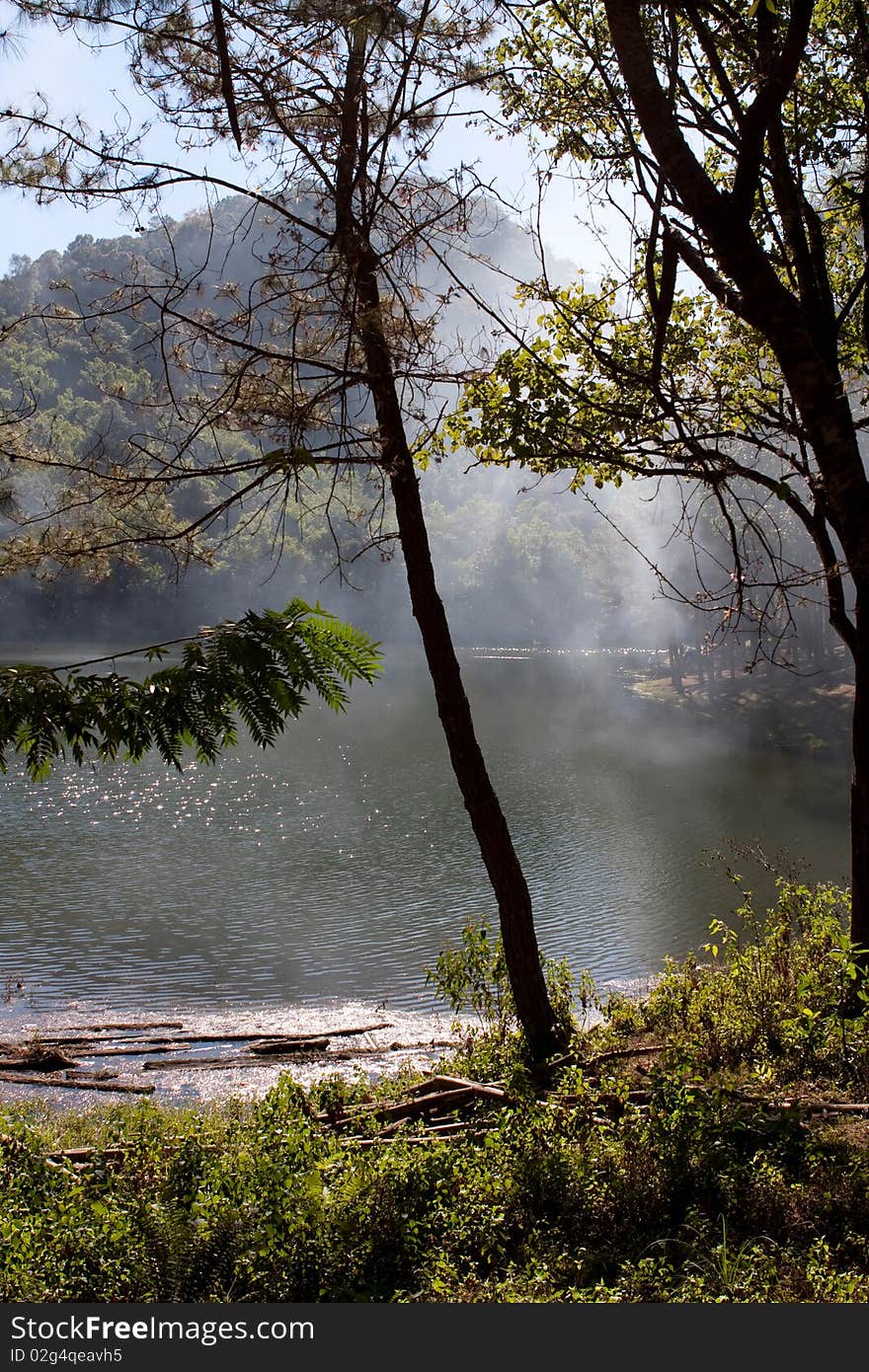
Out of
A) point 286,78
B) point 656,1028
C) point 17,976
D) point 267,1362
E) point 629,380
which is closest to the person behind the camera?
point 267,1362

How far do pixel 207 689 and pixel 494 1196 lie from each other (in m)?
2.18

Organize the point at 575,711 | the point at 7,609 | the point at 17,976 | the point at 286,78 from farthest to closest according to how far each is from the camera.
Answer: the point at 7,609 < the point at 575,711 < the point at 17,976 < the point at 286,78

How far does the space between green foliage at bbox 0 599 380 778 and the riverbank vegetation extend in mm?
1537

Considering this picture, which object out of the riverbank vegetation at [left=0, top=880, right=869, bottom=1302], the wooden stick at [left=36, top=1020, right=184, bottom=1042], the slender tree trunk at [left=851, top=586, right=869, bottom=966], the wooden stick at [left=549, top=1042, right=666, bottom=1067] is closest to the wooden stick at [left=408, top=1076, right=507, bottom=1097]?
the riverbank vegetation at [left=0, top=880, right=869, bottom=1302]

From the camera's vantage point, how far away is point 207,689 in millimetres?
3506

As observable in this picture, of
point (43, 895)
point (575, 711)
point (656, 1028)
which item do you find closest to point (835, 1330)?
point (656, 1028)

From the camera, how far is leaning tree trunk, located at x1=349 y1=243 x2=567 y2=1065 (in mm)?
5965

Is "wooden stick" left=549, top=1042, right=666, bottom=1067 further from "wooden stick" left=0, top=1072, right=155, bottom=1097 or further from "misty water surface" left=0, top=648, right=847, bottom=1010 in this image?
"misty water surface" left=0, top=648, right=847, bottom=1010

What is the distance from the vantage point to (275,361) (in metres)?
5.86

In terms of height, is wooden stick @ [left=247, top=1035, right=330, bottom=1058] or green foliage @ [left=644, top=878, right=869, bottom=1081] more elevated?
green foliage @ [left=644, top=878, right=869, bottom=1081]

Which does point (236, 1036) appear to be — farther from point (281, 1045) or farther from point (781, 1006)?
point (781, 1006)

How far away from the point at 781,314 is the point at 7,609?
71118 millimetres

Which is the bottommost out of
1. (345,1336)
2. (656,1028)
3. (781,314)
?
(656,1028)

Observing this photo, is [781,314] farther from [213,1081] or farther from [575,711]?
[575,711]
